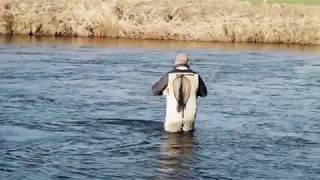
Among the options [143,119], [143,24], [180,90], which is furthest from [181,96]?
[143,24]

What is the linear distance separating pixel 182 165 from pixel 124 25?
1216 inches

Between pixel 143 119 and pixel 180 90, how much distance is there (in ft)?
11.1

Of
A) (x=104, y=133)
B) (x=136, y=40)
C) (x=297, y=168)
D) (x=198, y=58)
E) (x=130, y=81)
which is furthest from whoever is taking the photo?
(x=136, y=40)

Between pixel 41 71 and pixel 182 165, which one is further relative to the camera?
pixel 41 71

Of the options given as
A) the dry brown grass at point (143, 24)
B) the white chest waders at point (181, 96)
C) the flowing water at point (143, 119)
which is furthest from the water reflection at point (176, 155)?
the dry brown grass at point (143, 24)

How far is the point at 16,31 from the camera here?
145 ft

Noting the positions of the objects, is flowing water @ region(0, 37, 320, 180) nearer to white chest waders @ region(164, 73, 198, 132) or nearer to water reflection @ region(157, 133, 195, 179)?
water reflection @ region(157, 133, 195, 179)

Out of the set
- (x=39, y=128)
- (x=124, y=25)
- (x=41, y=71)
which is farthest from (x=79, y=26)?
(x=39, y=128)

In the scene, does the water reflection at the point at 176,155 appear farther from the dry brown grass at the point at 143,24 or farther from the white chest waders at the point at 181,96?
the dry brown grass at the point at 143,24

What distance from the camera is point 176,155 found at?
15148mm

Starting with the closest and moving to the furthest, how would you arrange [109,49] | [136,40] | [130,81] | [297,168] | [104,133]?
[297,168], [104,133], [130,81], [109,49], [136,40]

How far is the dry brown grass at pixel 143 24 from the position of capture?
145 ft

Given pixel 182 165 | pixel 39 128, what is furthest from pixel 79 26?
pixel 182 165

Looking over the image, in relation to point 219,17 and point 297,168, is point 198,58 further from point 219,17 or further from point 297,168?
point 297,168
